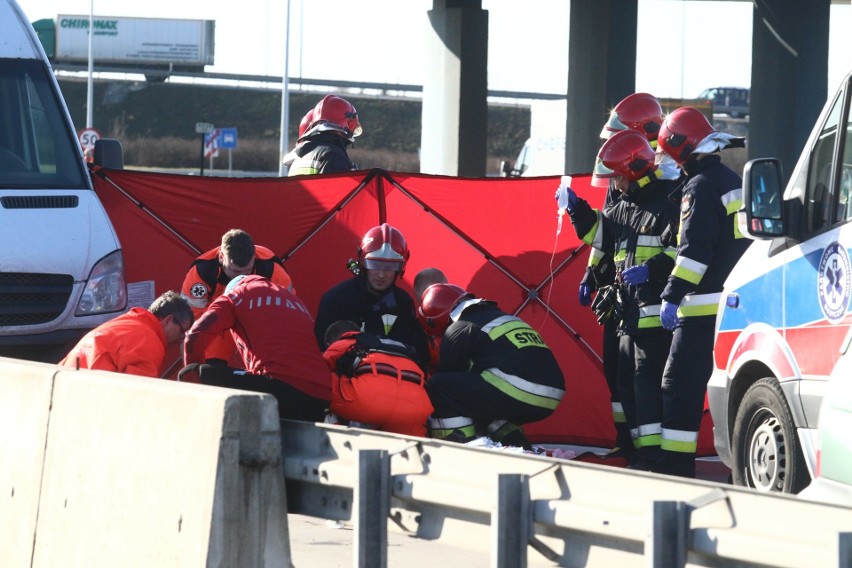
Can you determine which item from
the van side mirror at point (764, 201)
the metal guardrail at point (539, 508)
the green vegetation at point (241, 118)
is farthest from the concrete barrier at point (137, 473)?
the green vegetation at point (241, 118)

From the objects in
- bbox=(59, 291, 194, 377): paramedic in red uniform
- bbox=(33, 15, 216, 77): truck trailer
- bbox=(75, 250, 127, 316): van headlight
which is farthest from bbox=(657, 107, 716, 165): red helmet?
bbox=(33, 15, 216, 77): truck trailer

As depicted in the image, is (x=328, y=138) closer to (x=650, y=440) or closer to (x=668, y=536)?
(x=650, y=440)

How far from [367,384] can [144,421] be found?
10.2ft

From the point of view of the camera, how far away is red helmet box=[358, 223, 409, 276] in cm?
Result: 948

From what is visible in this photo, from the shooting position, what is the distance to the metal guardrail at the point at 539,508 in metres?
3.67

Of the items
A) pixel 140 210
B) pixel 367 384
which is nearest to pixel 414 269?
pixel 140 210

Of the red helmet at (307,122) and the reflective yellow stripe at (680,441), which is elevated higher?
the red helmet at (307,122)

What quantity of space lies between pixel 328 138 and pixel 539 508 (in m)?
7.85

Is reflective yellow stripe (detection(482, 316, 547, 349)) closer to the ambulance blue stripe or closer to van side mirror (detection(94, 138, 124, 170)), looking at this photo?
the ambulance blue stripe

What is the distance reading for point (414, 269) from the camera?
10.9 metres

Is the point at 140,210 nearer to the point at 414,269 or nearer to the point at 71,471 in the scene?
the point at 414,269

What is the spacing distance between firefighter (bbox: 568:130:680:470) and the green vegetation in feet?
208

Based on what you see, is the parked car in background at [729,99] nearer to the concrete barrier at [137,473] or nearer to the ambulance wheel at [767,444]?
the ambulance wheel at [767,444]

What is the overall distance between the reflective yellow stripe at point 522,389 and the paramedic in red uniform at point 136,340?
1814mm
